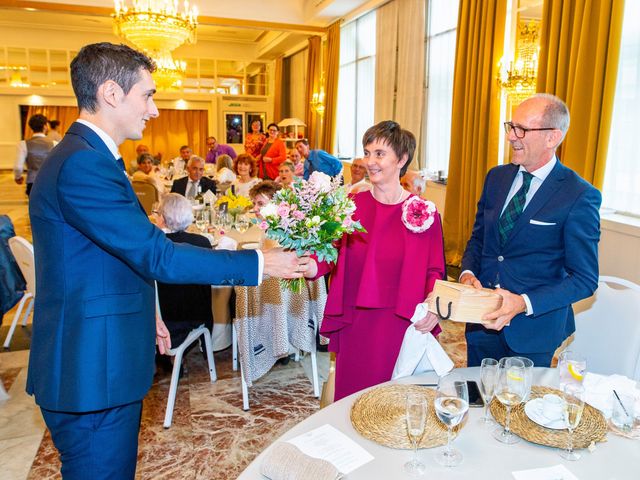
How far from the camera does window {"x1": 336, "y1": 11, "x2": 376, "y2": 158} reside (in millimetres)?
10546

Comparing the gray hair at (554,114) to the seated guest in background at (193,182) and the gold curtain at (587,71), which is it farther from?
the seated guest in background at (193,182)

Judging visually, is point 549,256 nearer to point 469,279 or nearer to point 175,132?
→ point 469,279

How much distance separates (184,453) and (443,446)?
1981 millimetres

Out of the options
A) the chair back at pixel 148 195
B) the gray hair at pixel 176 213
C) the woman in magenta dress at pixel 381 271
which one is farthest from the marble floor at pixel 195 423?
the chair back at pixel 148 195

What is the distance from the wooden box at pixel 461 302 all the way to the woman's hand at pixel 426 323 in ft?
0.80

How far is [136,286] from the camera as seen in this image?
64.3 inches

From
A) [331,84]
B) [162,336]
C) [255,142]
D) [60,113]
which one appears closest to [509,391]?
[162,336]

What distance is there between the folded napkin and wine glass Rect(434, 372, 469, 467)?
29cm

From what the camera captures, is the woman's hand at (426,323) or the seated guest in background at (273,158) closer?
the woman's hand at (426,323)

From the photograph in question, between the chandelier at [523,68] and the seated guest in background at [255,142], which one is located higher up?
the chandelier at [523,68]

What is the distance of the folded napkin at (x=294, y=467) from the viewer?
1.22 m

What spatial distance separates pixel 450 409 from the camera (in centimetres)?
135

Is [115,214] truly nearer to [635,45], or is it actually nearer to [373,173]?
[373,173]

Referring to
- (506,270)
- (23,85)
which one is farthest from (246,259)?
(23,85)
